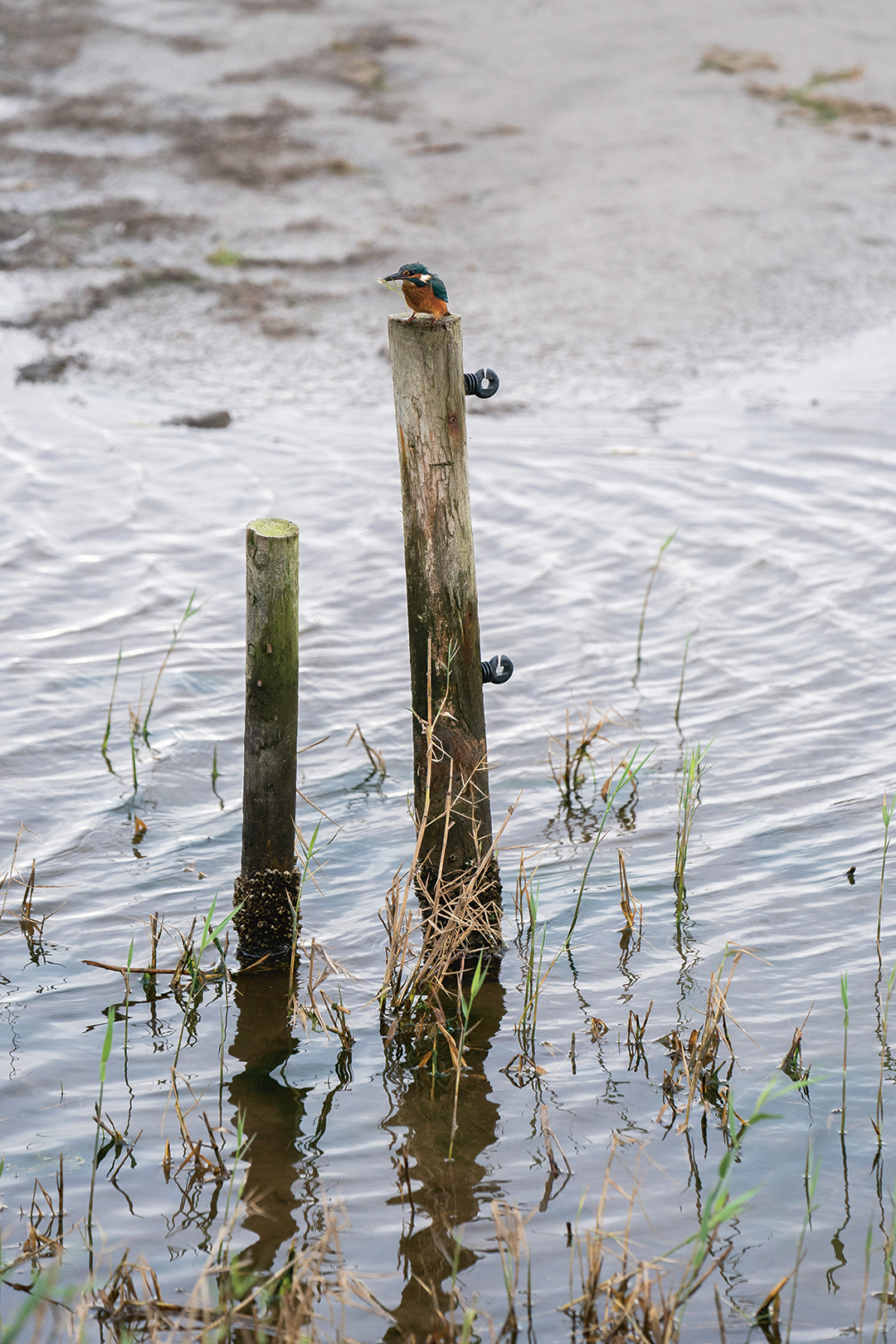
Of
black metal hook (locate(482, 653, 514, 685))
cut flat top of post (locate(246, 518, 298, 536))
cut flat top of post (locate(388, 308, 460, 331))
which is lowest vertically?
black metal hook (locate(482, 653, 514, 685))

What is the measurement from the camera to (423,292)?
148 inches

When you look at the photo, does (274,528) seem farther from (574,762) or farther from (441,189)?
(441,189)

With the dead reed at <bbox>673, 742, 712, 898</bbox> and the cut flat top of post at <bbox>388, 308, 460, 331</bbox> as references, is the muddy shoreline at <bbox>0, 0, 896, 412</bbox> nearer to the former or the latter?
the dead reed at <bbox>673, 742, 712, 898</bbox>

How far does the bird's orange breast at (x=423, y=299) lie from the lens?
3.77 m

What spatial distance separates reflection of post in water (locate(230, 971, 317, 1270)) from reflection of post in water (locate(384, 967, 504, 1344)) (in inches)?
10.7

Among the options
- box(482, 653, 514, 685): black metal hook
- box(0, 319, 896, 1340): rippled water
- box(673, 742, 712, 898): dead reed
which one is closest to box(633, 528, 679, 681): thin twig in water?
box(0, 319, 896, 1340): rippled water

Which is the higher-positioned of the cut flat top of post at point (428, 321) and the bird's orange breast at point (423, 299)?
the bird's orange breast at point (423, 299)

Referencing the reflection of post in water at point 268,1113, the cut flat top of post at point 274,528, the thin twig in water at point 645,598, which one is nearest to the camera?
the reflection of post in water at point 268,1113

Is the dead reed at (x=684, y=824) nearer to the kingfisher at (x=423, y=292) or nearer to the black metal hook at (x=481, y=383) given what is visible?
the black metal hook at (x=481, y=383)

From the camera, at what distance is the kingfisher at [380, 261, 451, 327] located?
3766 millimetres

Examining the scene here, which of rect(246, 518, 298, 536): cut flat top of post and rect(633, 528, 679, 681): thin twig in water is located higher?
rect(246, 518, 298, 536): cut flat top of post

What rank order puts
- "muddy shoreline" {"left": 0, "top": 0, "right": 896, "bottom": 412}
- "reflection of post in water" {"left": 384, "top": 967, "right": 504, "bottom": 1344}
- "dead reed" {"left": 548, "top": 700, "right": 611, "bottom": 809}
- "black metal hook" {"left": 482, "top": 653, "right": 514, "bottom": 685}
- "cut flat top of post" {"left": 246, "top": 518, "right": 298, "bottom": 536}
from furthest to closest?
1. "muddy shoreline" {"left": 0, "top": 0, "right": 896, "bottom": 412}
2. "dead reed" {"left": 548, "top": 700, "right": 611, "bottom": 809}
3. "black metal hook" {"left": 482, "top": 653, "right": 514, "bottom": 685}
4. "cut flat top of post" {"left": 246, "top": 518, "right": 298, "bottom": 536}
5. "reflection of post in water" {"left": 384, "top": 967, "right": 504, "bottom": 1344}

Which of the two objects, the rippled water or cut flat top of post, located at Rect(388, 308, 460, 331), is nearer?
the rippled water

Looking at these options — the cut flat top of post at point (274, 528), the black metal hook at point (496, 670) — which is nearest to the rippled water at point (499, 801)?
the black metal hook at point (496, 670)
